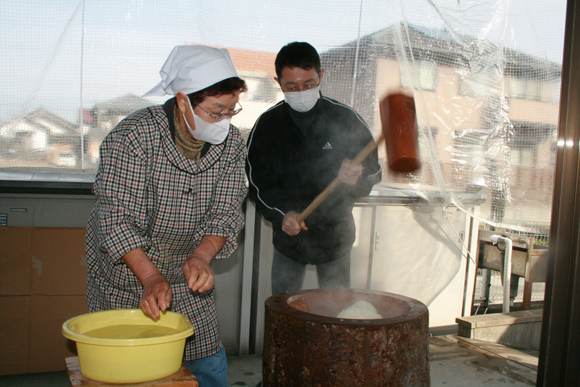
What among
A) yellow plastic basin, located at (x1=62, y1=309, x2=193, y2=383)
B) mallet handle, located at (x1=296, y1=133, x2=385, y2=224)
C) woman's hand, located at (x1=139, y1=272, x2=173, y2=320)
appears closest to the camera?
yellow plastic basin, located at (x1=62, y1=309, x2=193, y2=383)

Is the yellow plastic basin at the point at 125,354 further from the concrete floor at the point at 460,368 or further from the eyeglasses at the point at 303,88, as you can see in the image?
the concrete floor at the point at 460,368

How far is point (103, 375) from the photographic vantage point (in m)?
1.26

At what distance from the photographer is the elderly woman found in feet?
5.36

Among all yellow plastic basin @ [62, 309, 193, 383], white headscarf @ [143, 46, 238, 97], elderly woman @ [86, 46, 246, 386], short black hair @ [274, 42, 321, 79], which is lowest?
yellow plastic basin @ [62, 309, 193, 383]

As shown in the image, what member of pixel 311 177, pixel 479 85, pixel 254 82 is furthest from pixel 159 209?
pixel 479 85

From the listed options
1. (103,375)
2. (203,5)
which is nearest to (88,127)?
(203,5)

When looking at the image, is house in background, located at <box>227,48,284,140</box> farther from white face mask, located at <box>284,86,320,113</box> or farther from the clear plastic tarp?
white face mask, located at <box>284,86,320,113</box>

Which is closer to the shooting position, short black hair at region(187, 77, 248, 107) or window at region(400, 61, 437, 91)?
short black hair at region(187, 77, 248, 107)

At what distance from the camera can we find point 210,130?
5.87 feet

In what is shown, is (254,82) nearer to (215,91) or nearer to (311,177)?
(311,177)

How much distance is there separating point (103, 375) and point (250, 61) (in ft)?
9.56

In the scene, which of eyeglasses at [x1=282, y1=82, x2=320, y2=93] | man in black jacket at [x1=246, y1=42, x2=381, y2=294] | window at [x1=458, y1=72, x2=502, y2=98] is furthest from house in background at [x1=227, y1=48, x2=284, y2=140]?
window at [x1=458, y1=72, x2=502, y2=98]

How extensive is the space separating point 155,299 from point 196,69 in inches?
34.6

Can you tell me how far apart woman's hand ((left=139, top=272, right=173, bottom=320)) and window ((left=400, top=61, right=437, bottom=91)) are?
311cm
